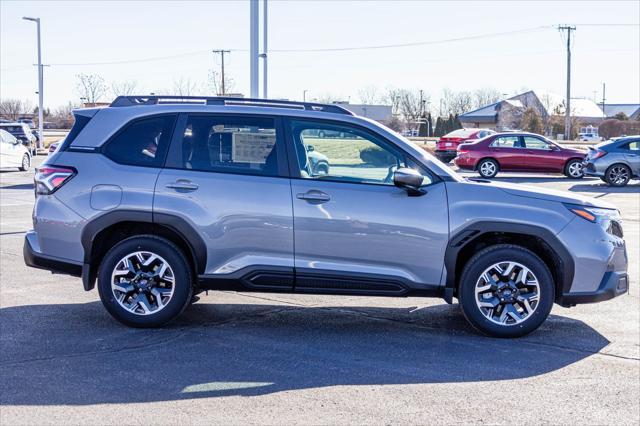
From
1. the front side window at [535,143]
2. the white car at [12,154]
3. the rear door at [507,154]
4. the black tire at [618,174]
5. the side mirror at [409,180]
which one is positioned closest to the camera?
the side mirror at [409,180]

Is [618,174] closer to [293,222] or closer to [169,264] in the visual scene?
[293,222]

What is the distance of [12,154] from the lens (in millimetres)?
28969

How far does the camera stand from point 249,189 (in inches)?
267

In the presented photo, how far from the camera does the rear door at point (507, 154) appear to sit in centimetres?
2794

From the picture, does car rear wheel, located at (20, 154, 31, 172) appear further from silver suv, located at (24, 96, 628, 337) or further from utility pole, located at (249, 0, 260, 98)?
silver suv, located at (24, 96, 628, 337)

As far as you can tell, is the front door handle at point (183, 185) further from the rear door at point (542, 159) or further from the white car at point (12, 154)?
the white car at point (12, 154)

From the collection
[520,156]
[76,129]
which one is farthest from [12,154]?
[76,129]

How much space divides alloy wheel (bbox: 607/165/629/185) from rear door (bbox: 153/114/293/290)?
64.8ft

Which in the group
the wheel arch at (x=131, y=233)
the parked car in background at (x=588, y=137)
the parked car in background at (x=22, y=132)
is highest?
the parked car in background at (x=588, y=137)

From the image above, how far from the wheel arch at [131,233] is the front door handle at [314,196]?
34.9 inches

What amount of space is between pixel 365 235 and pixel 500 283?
118 centimetres

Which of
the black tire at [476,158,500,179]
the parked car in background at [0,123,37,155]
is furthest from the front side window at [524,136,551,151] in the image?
the parked car in background at [0,123,37,155]

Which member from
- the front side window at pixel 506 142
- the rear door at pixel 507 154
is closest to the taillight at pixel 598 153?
the rear door at pixel 507 154

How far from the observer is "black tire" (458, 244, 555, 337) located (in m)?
6.82
